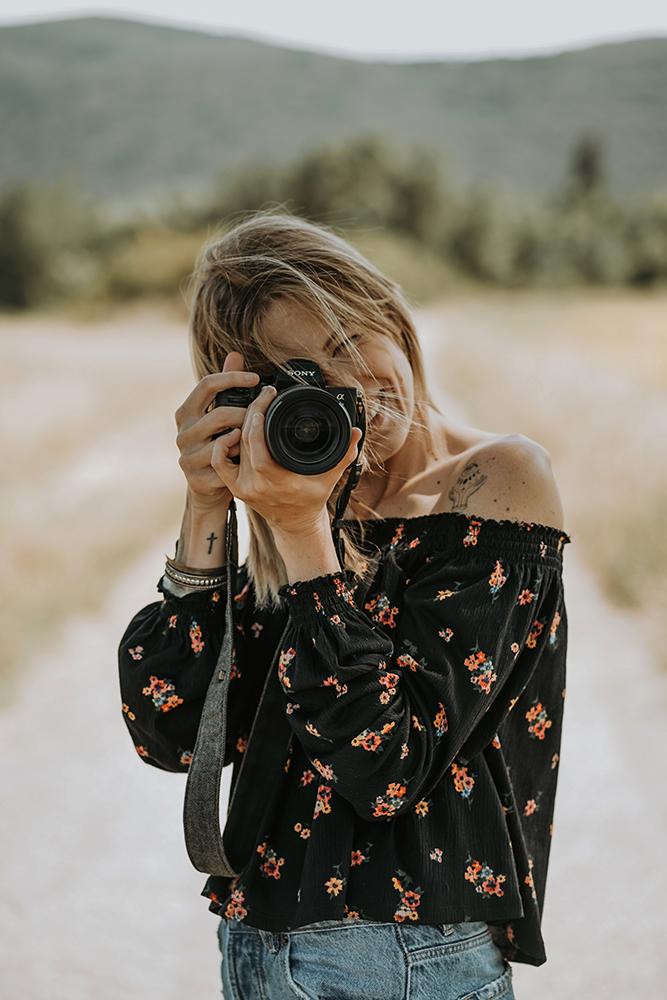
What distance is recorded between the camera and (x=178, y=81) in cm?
4572

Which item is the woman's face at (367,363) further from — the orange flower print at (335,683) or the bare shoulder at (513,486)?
the orange flower print at (335,683)

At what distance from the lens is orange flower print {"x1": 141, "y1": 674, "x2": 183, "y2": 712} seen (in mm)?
1456

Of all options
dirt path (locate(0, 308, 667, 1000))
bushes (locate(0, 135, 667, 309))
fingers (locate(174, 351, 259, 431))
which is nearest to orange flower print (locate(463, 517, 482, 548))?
fingers (locate(174, 351, 259, 431))

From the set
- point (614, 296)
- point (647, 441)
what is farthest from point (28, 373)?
point (614, 296)

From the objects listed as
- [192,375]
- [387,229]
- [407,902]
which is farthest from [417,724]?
[387,229]

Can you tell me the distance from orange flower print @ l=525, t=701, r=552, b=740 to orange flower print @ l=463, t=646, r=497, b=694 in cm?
20

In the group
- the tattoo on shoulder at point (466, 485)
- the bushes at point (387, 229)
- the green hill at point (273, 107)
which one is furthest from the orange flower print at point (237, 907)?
the green hill at point (273, 107)

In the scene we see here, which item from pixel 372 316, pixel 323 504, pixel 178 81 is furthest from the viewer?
pixel 178 81

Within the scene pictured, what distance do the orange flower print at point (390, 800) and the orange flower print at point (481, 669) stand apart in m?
0.15

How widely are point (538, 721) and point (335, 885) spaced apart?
0.36m

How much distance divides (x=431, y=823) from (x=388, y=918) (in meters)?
0.13

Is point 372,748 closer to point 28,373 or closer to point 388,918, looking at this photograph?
point 388,918

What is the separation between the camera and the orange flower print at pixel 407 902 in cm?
124

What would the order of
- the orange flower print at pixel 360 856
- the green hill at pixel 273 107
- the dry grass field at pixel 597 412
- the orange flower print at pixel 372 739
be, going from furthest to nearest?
1. the green hill at pixel 273 107
2. the dry grass field at pixel 597 412
3. the orange flower print at pixel 360 856
4. the orange flower print at pixel 372 739
